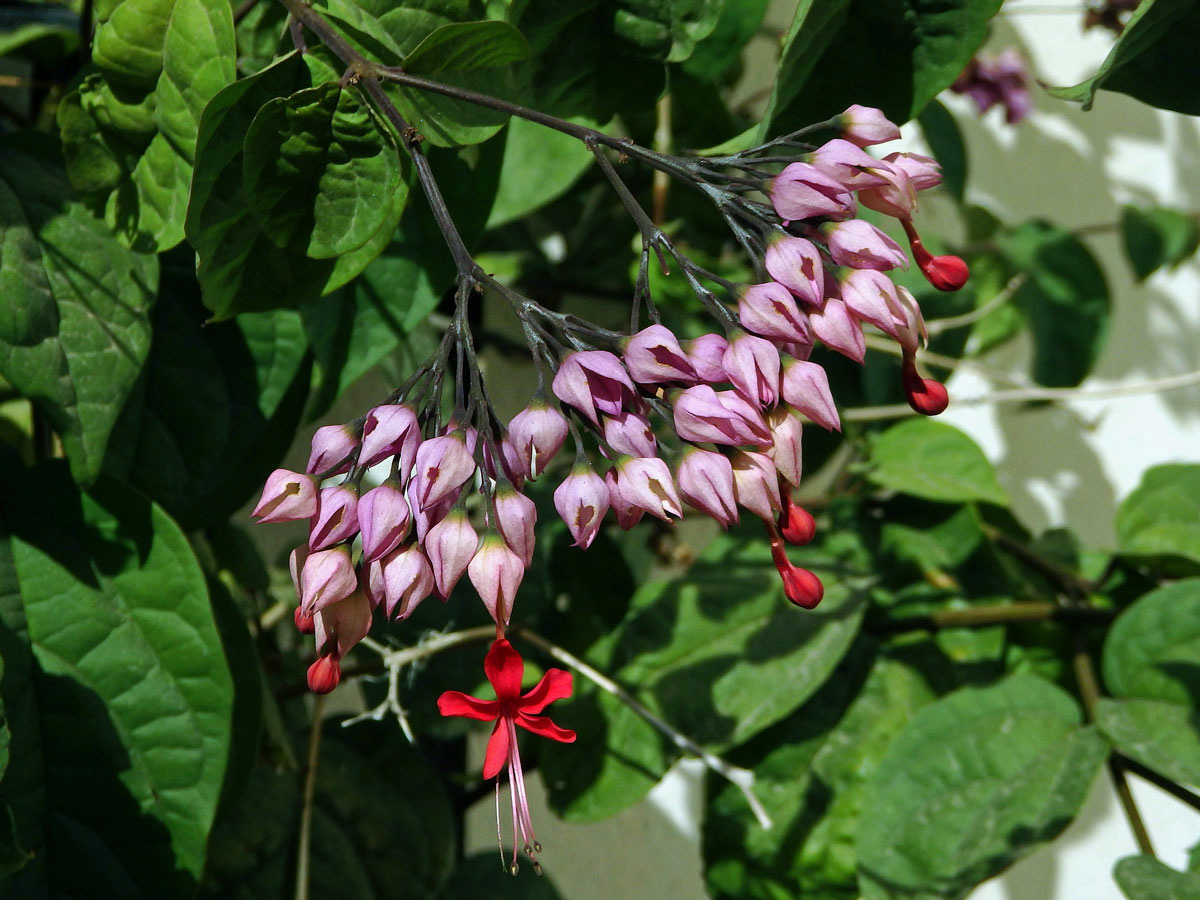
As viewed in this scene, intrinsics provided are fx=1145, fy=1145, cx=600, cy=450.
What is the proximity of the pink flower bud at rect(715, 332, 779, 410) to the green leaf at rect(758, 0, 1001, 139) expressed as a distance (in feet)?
0.44

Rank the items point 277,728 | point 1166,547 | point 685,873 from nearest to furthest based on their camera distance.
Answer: point 277,728
point 1166,547
point 685,873

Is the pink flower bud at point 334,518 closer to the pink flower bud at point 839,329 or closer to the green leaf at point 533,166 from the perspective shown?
the pink flower bud at point 839,329

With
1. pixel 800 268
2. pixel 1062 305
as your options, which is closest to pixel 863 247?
pixel 800 268

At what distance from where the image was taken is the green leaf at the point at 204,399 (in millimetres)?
572

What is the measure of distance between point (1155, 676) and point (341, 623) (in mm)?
519

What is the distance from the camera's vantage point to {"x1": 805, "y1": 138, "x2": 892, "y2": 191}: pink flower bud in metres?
0.37

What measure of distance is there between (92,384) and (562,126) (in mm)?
241

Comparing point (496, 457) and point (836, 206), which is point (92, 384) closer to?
point (496, 457)

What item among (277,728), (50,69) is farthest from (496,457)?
(50,69)

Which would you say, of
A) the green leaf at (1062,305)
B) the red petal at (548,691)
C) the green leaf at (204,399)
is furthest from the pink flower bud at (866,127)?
the green leaf at (1062,305)

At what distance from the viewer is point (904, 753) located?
67 cm

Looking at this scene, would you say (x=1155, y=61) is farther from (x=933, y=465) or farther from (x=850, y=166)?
(x=933, y=465)

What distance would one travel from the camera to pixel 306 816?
0.63 m

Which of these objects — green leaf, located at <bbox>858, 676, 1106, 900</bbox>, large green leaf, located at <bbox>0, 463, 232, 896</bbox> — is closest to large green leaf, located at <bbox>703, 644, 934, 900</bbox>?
green leaf, located at <bbox>858, 676, 1106, 900</bbox>
